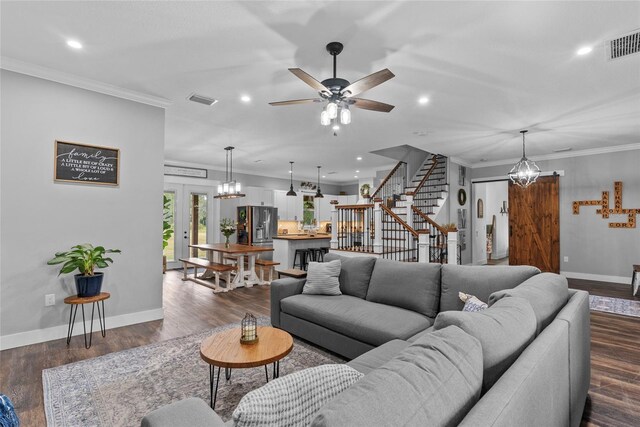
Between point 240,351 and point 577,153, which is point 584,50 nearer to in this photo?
point 240,351

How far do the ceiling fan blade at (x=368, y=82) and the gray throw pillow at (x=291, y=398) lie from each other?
218 centimetres

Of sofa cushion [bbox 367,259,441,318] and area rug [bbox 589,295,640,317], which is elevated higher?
sofa cushion [bbox 367,259,441,318]

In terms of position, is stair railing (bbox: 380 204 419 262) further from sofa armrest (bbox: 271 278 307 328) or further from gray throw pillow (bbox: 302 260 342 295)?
sofa armrest (bbox: 271 278 307 328)

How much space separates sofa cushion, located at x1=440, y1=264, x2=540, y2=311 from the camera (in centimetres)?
257

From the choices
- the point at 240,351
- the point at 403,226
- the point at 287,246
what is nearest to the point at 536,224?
the point at 403,226

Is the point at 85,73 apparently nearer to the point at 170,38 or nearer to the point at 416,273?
the point at 170,38

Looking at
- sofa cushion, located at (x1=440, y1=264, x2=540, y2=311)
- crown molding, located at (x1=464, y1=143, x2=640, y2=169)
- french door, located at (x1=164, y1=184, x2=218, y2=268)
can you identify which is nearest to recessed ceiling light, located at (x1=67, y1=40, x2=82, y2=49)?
sofa cushion, located at (x1=440, y1=264, x2=540, y2=311)

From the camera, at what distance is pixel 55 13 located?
243cm

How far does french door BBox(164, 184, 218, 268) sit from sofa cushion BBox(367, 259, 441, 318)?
21.9ft

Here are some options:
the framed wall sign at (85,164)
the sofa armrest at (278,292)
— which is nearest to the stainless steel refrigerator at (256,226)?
the framed wall sign at (85,164)

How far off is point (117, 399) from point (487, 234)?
10.5 meters

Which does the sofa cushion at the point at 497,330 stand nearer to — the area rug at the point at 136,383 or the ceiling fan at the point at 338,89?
the area rug at the point at 136,383

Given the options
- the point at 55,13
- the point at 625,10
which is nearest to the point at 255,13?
the point at 55,13

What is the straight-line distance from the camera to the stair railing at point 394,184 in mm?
8523
